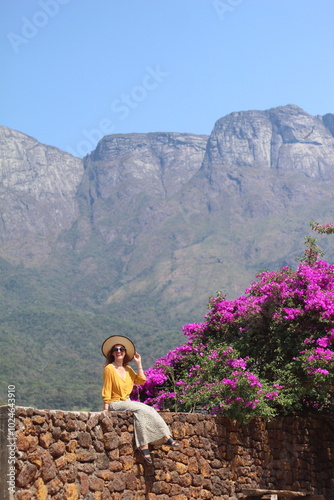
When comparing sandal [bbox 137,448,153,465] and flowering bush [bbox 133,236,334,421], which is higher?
flowering bush [bbox 133,236,334,421]

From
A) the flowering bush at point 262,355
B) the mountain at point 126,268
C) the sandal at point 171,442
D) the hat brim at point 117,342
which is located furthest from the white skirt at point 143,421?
the mountain at point 126,268

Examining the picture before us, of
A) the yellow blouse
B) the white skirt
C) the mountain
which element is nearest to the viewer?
the white skirt

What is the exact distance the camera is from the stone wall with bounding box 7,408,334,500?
7.38 m

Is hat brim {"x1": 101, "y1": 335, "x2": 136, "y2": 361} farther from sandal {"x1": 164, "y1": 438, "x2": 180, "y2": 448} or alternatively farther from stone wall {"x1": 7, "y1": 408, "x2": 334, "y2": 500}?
sandal {"x1": 164, "y1": 438, "x2": 180, "y2": 448}

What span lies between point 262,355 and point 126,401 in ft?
16.2

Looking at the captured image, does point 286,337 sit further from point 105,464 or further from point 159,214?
point 159,214

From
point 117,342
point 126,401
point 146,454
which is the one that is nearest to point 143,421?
point 126,401

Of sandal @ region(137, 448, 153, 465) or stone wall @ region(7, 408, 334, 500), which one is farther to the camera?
sandal @ region(137, 448, 153, 465)

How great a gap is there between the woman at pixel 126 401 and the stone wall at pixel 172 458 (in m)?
0.11

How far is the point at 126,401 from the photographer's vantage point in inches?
348

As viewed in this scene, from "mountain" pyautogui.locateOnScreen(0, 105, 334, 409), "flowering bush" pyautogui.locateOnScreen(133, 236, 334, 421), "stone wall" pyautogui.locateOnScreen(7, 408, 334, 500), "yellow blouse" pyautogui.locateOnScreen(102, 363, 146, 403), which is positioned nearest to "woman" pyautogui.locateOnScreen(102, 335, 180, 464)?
"yellow blouse" pyautogui.locateOnScreen(102, 363, 146, 403)

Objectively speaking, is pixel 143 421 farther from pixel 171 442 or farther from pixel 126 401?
pixel 171 442

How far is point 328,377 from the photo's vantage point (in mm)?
11734

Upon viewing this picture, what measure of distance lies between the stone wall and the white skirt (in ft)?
0.29
